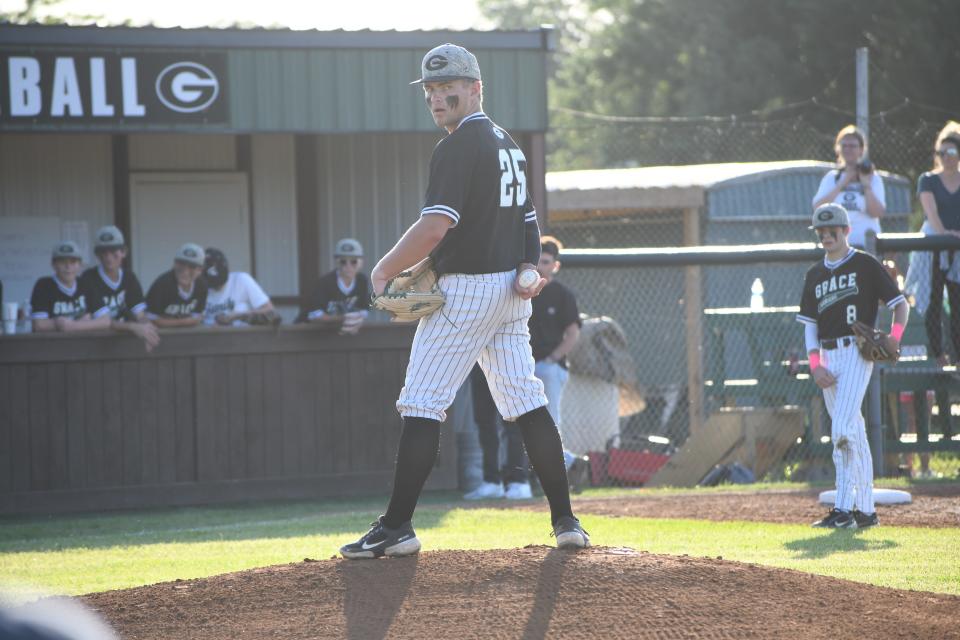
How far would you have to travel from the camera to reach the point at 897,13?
96.1 ft

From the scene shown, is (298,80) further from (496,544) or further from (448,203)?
(448,203)

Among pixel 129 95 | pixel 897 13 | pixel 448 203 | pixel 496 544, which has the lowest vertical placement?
pixel 496 544

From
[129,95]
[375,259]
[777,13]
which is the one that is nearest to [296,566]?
[129,95]

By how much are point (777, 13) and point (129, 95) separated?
23.8 meters

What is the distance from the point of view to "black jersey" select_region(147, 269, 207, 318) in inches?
448

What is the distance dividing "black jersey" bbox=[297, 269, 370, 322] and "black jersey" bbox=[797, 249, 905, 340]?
4.44 m

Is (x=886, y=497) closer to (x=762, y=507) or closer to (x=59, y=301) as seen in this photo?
(x=762, y=507)

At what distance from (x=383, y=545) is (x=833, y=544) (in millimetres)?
3210

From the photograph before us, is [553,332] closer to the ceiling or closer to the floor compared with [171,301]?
closer to the floor

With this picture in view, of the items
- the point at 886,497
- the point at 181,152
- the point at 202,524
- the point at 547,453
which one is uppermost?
the point at 181,152

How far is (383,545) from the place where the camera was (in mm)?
5602

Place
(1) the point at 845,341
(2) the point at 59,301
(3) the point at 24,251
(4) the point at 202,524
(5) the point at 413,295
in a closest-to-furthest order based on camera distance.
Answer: (5) the point at 413,295, (1) the point at 845,341, (4) the point at 202,524, (2) the point at 59,301, (3) the point at 24,251

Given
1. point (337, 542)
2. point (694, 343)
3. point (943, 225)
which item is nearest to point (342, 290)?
point (337, 542)

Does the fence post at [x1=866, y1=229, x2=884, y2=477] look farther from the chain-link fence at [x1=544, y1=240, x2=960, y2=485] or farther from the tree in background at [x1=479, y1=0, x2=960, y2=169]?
the tree in background at [x1=479, y1=0, x2=960, y2=169]
